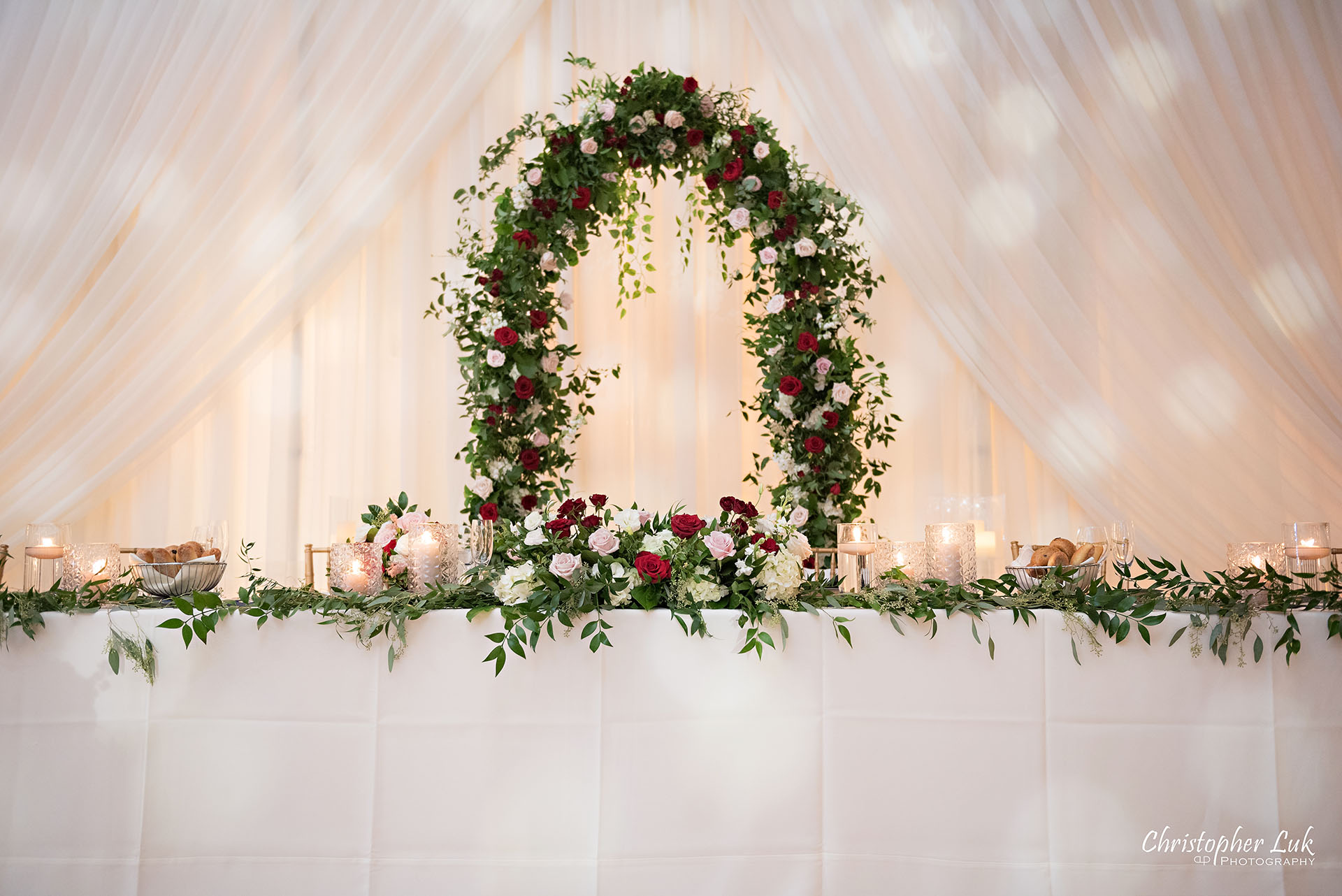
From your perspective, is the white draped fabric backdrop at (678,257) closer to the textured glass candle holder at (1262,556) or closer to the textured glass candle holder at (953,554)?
the textured glass candle holder at (1262,556)

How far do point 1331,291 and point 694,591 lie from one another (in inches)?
116

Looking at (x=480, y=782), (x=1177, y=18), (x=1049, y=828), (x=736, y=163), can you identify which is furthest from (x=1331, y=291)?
(x=480, y=782)

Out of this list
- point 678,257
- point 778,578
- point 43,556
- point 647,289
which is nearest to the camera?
point 778,578

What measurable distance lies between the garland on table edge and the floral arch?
4.20 ft

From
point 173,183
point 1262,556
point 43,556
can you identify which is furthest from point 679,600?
point 173,183

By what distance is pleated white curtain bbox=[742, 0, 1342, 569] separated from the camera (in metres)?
3.46

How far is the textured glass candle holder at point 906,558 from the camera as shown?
7.49ft

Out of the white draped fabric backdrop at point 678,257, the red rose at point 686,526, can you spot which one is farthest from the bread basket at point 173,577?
the red rose at point 686,526

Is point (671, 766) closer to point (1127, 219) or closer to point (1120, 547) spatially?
point (1120, 547)

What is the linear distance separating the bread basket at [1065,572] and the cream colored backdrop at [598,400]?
73.5 inches

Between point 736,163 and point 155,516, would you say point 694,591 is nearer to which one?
point 736,163

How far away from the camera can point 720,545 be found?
1.98 metres

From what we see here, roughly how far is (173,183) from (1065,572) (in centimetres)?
358

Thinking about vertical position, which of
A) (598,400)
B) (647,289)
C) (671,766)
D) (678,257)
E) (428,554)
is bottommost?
(671,766)
